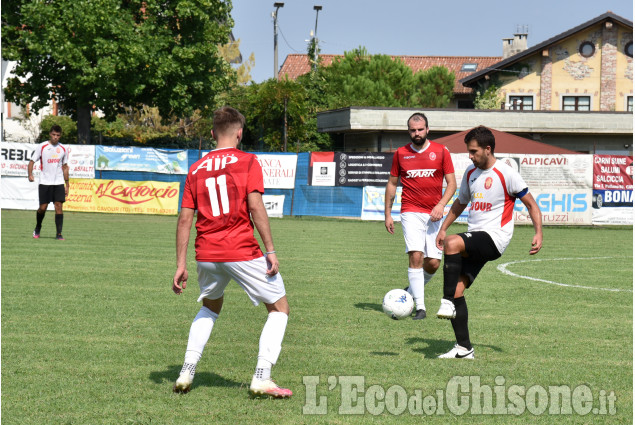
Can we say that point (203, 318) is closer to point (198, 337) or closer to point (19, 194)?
point (198, 337)

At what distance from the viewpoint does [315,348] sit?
7.22m

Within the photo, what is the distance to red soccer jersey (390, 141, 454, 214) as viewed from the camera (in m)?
9.45

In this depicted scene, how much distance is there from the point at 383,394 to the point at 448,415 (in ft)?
1.97

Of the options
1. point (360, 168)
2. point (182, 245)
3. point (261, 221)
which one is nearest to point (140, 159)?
point (360, 168)

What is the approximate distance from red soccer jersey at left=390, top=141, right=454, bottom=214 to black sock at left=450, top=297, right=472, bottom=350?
257 cm

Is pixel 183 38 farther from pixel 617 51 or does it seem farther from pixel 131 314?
pixel 131 314

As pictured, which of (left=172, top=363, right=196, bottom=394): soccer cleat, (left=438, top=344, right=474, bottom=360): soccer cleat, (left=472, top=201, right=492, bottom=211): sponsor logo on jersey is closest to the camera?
(left=172, top=363, right=196, bottom=394): soccer cleat

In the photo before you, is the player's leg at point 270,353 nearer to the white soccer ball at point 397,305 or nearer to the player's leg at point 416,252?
the white soccer ball at point 397,305

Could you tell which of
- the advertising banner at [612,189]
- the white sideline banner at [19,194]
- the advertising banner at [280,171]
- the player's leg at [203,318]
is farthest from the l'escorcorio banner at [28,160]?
the player's leg at [203,318]

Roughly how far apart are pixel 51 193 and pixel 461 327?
1222 centimetres

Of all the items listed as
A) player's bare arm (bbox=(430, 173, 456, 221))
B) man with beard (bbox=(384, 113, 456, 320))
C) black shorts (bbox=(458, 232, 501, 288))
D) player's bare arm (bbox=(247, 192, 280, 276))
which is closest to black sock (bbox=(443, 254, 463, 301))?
black shorts (bbox=(458, 232, 501, 288))

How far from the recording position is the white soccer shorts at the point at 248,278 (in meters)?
5.55

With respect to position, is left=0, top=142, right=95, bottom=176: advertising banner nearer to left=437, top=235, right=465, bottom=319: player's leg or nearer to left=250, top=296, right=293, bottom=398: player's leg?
left=437, top=235, right=465, bottom=319: player's leg

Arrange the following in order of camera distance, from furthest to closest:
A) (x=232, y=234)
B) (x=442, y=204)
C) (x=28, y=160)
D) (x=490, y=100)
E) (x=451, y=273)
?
1. (x=490, y=100)
2. (x=28, y=160)
3. (x=442, y=204)
4. (x=451, y=273)
5. (x=232, y=234)
